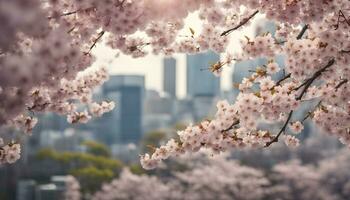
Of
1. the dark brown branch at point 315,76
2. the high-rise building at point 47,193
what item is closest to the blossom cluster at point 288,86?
the dark brown branch at point 315,76

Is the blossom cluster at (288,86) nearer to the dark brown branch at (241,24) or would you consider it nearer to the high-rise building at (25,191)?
the dark brown branch at (241,24)

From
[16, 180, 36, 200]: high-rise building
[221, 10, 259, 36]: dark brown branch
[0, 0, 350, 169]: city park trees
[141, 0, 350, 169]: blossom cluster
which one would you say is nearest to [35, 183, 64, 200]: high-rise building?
[16, 180, 36, 200]: high-rise building

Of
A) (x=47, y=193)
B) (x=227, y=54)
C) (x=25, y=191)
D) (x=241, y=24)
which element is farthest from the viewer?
(x=25, y=191)

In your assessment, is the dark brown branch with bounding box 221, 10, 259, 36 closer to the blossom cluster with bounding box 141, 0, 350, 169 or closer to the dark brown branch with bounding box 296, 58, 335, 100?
the blossom cluster with bounding box 141, 0, 350, 169

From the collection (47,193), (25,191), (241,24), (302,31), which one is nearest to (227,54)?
(241,24)

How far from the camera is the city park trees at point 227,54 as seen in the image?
7938 mm

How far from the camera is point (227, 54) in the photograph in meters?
10.1

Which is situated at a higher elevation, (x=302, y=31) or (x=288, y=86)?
(x=302, y=31)

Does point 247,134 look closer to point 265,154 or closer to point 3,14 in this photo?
point 3,14

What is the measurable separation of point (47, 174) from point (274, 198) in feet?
97.2

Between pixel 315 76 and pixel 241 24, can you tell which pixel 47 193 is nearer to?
pixel 241 24

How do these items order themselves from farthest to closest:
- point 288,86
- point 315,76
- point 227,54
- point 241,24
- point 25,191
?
point 25,191 → point 227,54 → point 241,24 → point 288,86 → point 315,76

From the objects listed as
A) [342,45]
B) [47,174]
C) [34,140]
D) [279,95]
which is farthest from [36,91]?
[34,140]

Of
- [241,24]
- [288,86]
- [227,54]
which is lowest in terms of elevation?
[288,86]
